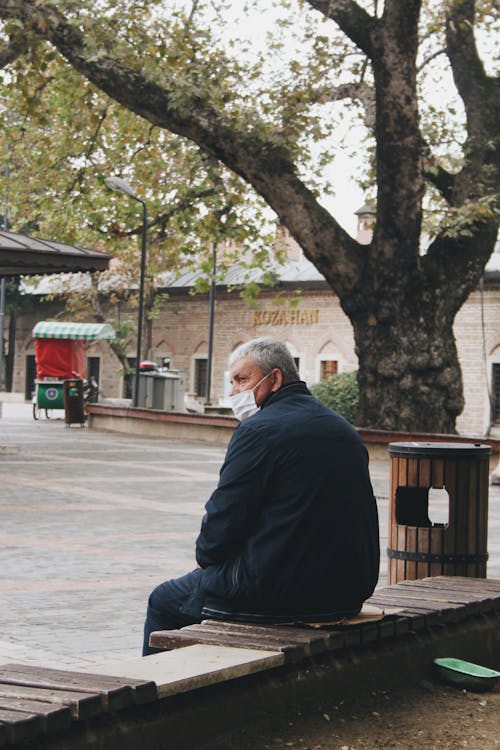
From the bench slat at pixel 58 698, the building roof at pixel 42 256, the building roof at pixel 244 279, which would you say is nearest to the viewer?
the bench slat at pixel 58 698

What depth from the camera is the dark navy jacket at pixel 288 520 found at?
447cm

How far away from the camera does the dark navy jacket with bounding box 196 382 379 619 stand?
4.47 m

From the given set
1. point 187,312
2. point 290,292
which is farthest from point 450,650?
point 187,312

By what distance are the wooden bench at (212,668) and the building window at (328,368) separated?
3787 cm

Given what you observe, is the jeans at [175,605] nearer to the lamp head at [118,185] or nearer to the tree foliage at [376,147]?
the tree foliage at [376,147]

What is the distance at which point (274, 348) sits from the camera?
187 inches

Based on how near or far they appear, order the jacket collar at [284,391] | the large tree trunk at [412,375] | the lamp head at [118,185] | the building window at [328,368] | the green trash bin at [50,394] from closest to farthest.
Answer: the jacket collar at [284,391] → the large tree trunk at [412,375] → the lamp head at [118,185] → the green trash bin at [50,394] → the building window at [328,368]

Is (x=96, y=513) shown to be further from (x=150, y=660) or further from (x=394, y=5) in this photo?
(x=394, y=5)

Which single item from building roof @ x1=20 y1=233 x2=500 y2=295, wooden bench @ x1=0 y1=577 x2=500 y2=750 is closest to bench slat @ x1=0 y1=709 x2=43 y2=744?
wooden bench @ x1=0 y1=577 x2=500 y2=750

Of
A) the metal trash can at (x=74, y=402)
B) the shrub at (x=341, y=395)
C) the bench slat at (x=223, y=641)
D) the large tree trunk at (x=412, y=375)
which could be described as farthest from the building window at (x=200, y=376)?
the bench slat at (x=223, y=641)

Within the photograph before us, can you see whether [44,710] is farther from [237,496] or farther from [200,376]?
[200,376]

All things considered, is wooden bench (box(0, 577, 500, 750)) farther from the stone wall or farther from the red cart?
the stone wall

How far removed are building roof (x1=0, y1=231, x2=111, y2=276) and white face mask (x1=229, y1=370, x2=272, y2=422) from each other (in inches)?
458

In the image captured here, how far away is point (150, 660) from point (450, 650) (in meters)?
1.84
